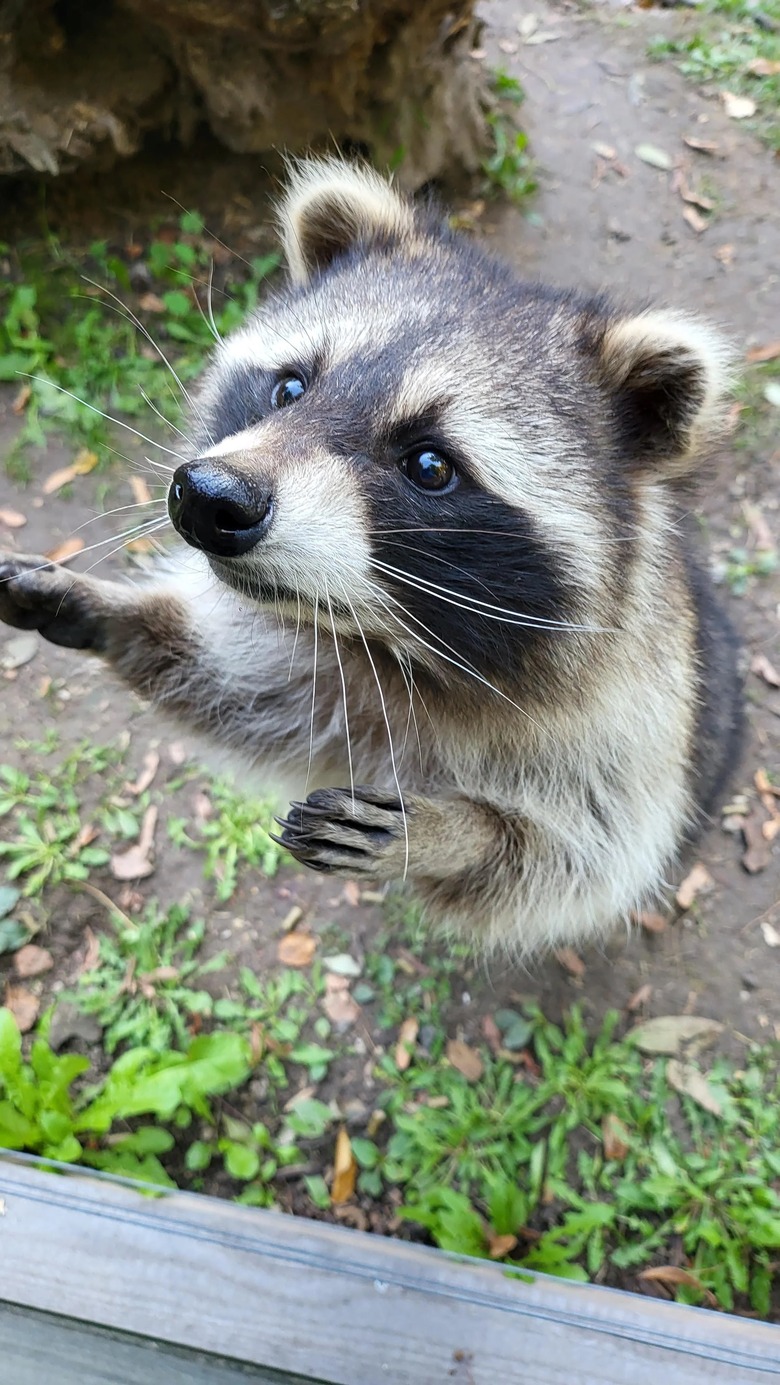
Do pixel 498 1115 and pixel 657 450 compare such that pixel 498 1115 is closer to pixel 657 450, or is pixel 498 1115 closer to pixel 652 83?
pixel 657 450

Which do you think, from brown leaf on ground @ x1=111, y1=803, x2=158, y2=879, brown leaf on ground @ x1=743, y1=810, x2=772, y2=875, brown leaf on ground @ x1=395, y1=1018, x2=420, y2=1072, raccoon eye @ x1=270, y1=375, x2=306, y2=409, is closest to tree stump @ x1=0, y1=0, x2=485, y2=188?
raccoon eye @ x1=270, y1=375, x2=306, y2=409

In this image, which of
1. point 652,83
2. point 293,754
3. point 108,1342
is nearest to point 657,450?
point 293,754

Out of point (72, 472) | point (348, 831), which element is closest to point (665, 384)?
point (348, 831)

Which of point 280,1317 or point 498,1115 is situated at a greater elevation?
point 280,1317

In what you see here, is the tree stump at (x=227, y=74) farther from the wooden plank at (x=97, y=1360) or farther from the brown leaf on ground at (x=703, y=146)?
the wooden plank at (x=97, y=1360)

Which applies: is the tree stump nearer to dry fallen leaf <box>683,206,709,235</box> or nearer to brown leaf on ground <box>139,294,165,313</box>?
brown leaf on ground <box>139,294,165,313</box>

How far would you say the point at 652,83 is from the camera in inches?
152

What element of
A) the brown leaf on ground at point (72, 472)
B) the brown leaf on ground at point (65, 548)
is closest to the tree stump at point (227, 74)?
the brown leaf on ground at point (72, 472)

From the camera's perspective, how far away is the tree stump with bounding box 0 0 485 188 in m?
2.66

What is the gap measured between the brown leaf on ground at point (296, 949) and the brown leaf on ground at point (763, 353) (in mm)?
2499

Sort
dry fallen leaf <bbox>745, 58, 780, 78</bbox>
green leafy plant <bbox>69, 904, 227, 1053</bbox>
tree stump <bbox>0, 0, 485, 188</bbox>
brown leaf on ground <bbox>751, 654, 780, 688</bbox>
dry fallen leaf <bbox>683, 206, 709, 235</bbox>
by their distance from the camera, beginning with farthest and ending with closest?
dry fallen leaf <bbox>745, 58, 780, 78</bbox>, dry fallen leaf <bbox>683, 206, 709, 235</bbox>, brown leaf on ground <bbox>751, 654, 780, 688</bbox>, tree stump <bbox>0, 0, 485, 188</bbox>, green leafy plant <bbox>69, 904, 227, 1053</bbox>

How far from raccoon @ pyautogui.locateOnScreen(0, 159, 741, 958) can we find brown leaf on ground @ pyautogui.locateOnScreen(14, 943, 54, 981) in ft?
2.57

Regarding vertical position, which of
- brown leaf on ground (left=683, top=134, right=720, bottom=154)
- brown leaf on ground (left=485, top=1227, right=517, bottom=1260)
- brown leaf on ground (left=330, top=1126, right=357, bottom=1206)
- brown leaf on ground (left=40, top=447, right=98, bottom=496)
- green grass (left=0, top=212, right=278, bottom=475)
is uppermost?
brown leaf on ground (left=683, top=134, right=720, bottom=154)

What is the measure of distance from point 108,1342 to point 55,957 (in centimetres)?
100
